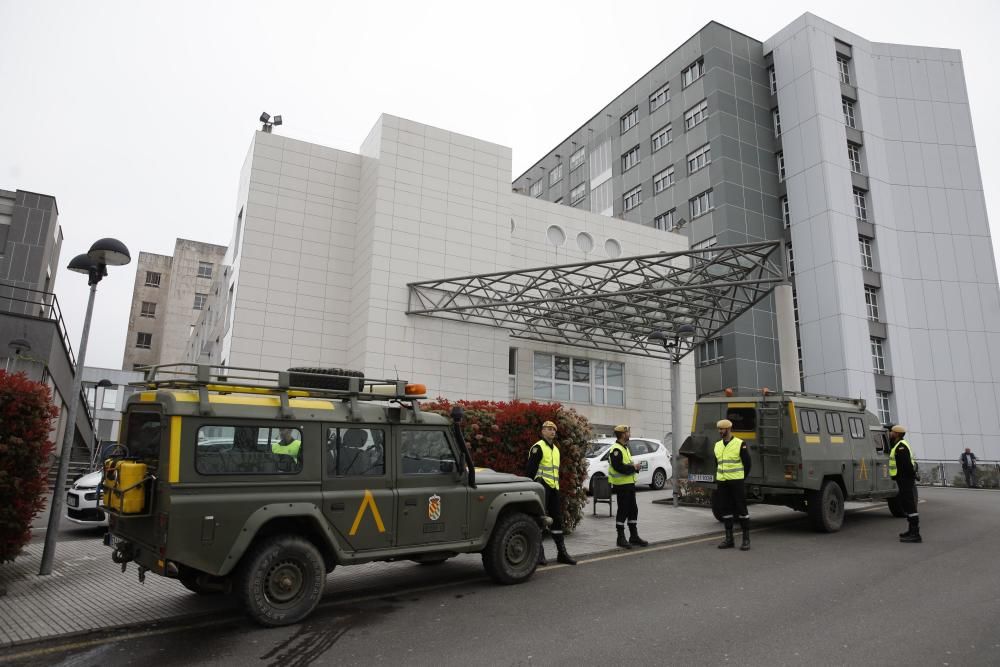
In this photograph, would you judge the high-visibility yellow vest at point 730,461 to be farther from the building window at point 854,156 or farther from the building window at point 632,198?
the building window at point 632,198

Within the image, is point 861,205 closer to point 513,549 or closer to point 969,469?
point 969,469

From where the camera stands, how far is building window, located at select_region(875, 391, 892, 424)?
32.5m

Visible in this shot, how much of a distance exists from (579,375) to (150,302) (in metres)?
48.2

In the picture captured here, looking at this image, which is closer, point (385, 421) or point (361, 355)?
point (385, 421)

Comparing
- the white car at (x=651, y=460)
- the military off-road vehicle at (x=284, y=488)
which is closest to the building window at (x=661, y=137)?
the white car at (x=651, y=460)

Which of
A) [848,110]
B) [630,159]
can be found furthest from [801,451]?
[630,159]

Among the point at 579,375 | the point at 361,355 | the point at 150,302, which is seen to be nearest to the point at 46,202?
the point at 361,355

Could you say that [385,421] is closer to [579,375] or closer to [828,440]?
[828,440]

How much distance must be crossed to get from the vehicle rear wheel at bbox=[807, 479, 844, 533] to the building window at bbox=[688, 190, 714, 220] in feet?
91.3

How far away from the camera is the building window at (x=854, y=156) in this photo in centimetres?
3572

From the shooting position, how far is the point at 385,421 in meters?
6.35

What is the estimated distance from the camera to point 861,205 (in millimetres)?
35406

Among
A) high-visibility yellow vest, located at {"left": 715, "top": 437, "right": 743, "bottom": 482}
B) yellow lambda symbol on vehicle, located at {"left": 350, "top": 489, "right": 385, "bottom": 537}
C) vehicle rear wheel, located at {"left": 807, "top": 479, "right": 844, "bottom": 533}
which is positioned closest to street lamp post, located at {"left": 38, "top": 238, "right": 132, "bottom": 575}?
yellow lambda symbol on vehicle, located at {"left": 350, "top": 489, "right": 385, "bottom": 537}

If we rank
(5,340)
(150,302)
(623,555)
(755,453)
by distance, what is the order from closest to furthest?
(623,555) → (755,453) → (5,340) → (150,302)
